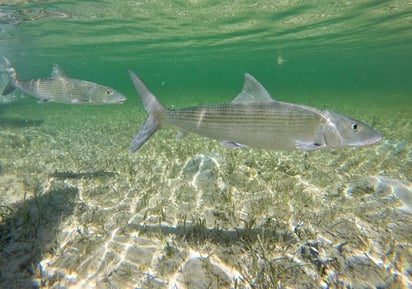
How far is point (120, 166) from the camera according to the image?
8.28 m

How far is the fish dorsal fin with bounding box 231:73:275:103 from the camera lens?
4133mm

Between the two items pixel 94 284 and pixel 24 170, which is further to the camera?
pixel 24 170

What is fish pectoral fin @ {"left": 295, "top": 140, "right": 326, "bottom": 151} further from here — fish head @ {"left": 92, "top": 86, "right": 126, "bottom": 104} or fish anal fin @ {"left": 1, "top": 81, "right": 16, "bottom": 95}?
fish anal fin @ {"left": 1, "top": 81, "right": 16, "bottom": 95}

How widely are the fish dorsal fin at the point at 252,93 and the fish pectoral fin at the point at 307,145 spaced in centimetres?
85

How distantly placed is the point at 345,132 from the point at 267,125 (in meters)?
1.06

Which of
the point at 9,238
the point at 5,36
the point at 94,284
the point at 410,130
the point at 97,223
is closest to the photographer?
the point at 94,284

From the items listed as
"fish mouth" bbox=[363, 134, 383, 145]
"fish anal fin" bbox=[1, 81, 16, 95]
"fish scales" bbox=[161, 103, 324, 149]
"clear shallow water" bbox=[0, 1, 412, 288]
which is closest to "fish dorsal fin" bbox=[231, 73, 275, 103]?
"fish scales" bbox=[161, 103, 324, 149]

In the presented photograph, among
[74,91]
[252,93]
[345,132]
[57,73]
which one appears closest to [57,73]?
[57,73]

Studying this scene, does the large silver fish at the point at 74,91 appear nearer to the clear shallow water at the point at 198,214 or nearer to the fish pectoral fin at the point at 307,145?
the clear shallow water at the point at 198,214

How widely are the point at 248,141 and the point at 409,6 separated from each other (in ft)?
84.4

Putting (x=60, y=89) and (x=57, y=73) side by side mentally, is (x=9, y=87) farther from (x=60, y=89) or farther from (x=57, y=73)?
(x=60, y=89)

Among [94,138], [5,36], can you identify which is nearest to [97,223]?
[94,138]

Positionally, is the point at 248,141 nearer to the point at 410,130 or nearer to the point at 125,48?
the point at 410,130

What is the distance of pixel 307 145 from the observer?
12.0ft
